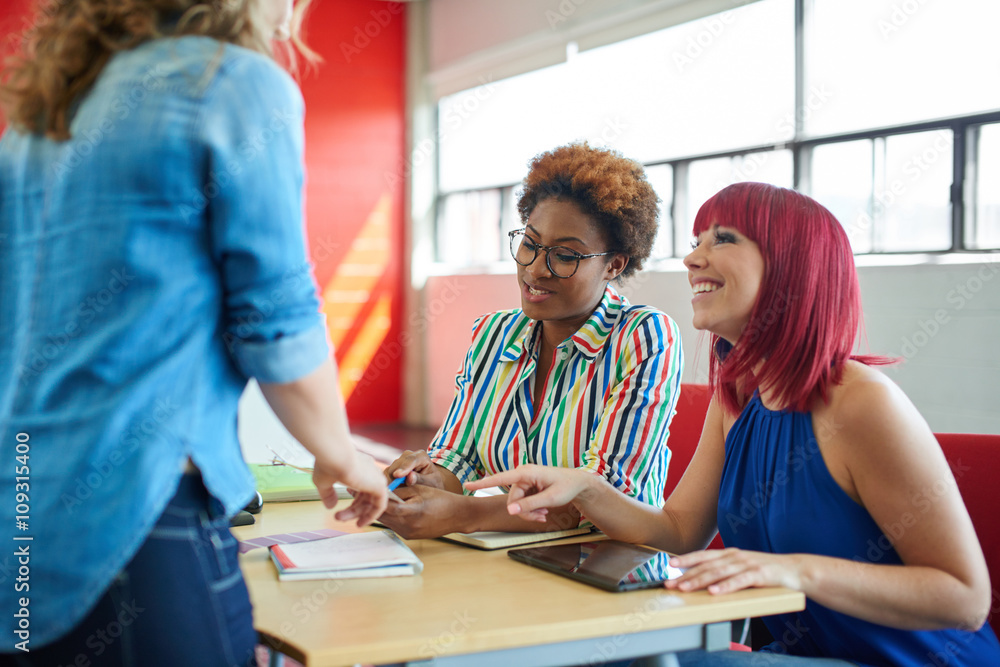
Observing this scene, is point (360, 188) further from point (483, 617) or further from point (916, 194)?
point (483, 617)

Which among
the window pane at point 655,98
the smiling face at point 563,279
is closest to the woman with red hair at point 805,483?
the smiling face at point 563,279

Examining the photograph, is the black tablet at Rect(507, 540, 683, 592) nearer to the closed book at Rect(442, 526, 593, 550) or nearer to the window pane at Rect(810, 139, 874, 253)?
the closed book at Rect(442, 526, 593, 550)

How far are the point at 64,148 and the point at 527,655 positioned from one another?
75 centimetres

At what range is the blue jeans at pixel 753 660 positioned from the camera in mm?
1321

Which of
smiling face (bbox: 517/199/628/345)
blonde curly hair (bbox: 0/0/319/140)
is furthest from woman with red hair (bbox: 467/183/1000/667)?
blonde curly hair (bbox: 0/0/319/140)

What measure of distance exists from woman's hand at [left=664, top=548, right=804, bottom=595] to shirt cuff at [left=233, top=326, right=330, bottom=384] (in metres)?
0.63

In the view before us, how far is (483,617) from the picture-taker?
1.09 meters

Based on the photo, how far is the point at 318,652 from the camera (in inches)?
37.5

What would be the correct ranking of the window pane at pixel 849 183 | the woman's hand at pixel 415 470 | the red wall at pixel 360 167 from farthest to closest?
1. the red wall at pixel 360 167
2. the window pane at pixel 849 183
3. the woman's hand at pixel 415 470

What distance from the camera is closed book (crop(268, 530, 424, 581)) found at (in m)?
1.26

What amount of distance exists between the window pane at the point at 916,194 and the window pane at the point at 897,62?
0.39 ft

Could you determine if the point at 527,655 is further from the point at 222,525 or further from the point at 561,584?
the point at 222,525

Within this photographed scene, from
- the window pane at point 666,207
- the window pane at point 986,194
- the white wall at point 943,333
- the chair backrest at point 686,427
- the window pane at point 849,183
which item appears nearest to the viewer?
the chair backrest at point 686,427

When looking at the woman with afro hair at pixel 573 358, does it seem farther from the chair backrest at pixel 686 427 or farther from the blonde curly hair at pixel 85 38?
the blonde curly hair at pixel 85 38
